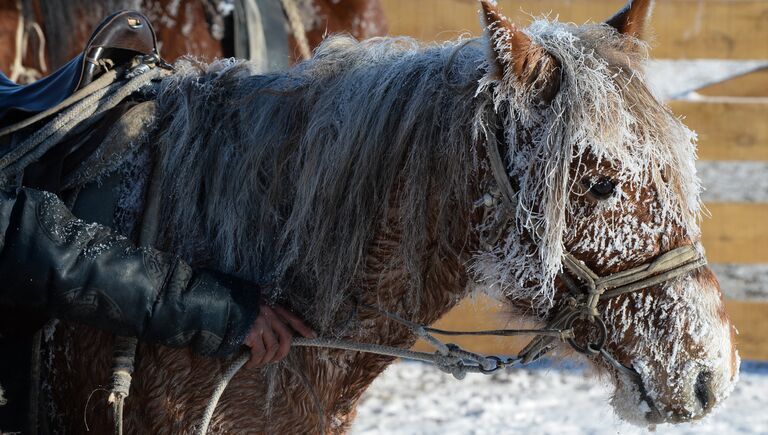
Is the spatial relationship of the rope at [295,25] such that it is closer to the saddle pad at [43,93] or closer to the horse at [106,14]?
the horse at [106,14]

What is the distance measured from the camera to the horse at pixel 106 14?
3945 mm

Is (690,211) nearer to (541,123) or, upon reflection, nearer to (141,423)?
(541,123)

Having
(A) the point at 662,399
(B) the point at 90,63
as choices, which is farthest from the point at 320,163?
(A) the point at 662,399

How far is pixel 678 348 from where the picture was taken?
1.61 meters

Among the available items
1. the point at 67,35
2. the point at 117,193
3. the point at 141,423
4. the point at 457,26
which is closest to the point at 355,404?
the point at 141,423

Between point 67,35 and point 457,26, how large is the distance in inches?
82.9

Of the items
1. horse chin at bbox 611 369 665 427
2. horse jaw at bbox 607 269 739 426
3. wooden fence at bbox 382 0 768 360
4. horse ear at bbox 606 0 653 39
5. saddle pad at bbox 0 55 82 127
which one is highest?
saddle pad at bbox 0 55 82 127

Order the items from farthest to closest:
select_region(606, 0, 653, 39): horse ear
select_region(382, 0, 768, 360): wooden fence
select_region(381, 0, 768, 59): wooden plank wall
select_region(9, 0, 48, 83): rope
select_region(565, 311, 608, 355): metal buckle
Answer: select_region(381, 0, 768, 59): wooden plank wall → select_region(382, 0, 768, 360): wooden fence → select_region(9, 0, 48, 83): rope → select_region(606, 0, 653, 39): horse ear → select_region(565, 311, 608, 355): metal buckle

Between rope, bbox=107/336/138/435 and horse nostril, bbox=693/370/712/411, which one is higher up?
rope, bbox=107/336/138/435

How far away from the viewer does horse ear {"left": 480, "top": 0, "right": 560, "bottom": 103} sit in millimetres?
1523

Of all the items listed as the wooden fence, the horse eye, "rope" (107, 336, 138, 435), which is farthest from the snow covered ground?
the horse eye

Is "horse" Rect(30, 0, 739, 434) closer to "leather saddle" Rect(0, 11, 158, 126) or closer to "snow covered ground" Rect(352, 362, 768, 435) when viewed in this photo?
"leather saddle" Rect(0, 11, 158, 126)

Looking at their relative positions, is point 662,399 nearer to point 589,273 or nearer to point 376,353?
point 589,273

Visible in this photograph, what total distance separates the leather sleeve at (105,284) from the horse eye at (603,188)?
2.25 ft
